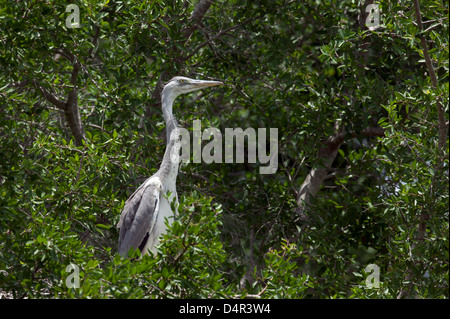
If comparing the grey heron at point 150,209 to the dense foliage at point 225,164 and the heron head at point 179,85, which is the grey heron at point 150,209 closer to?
the dense foliage at point 225,164

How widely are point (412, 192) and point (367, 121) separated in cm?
115

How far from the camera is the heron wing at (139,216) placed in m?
5.08

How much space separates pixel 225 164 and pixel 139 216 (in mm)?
1183

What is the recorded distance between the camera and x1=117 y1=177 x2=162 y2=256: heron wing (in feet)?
16.7

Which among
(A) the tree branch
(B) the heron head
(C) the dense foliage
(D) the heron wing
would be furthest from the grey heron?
(A) the tree branch

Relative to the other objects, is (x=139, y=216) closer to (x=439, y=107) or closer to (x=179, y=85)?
(x=179, y=85)

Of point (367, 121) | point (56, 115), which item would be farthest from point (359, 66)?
point (56, 115)

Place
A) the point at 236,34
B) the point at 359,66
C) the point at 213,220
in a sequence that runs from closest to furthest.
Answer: the point at 213,220
the point at 359,66
the point at 236,34

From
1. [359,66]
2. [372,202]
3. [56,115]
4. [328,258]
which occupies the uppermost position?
[359,66]

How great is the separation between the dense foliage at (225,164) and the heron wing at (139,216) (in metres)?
0.12

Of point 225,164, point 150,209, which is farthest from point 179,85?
point 150,209

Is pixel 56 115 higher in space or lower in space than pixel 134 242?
higher
